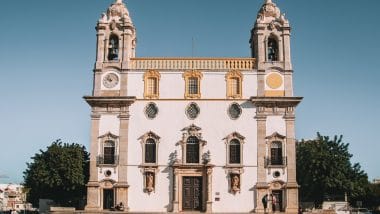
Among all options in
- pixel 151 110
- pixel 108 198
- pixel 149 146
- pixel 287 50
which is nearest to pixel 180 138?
pixel 149 146

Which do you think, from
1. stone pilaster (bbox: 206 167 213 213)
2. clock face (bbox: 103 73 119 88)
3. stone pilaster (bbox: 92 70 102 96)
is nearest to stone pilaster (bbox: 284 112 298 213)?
stone pilaster (bbox: 206 167 213 213)

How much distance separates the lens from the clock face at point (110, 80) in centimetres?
3491

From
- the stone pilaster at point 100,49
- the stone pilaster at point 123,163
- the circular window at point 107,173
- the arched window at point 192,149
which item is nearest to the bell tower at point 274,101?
the arched window at point 192,149

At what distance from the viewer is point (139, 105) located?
34.5 metres

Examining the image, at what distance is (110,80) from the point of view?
115 ft

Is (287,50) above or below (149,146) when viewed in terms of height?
above

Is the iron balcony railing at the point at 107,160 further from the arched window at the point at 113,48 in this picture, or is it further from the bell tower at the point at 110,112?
the arched window at the point at 113,48

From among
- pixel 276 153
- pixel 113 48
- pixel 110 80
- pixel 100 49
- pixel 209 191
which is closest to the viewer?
pixel 209 191

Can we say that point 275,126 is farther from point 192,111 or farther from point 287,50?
point 192,111

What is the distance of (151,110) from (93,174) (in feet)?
20.0

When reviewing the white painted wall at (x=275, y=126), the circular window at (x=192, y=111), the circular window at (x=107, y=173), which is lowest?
the circular window at (x=107, y=173)

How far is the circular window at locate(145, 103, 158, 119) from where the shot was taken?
3447cm

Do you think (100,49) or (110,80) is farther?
(100,49)

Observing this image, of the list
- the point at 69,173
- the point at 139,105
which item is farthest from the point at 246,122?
the point at 69,173
